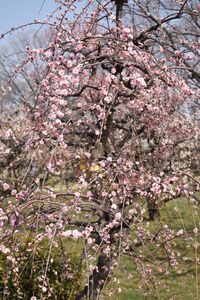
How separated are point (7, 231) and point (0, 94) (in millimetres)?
967

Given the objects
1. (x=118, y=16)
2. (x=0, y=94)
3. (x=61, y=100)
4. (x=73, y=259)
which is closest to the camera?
(x=61, y=100)

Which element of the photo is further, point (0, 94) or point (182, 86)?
point (0, 94)

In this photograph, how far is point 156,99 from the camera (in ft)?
10.9

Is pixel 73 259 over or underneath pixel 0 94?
underneath

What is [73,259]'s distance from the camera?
4816 mm

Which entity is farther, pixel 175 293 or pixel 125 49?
pixel 175 293

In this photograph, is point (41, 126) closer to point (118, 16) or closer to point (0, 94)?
point (0, 94)

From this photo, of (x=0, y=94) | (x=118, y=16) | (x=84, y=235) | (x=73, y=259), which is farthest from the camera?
(x=73, y=259)

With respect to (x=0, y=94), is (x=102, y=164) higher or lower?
lower

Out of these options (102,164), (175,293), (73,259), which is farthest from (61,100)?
(175,293)

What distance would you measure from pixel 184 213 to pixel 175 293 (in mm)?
5061

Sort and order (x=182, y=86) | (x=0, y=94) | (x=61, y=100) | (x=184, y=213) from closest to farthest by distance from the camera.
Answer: (x=61, y=100) → (x=182, y=86) → (x=0, y=94) → (x=184, y=213)

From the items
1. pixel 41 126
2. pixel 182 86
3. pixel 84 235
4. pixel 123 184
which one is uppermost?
pixel 182 86

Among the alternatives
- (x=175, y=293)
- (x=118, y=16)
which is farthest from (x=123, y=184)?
(x=175, y=293)
